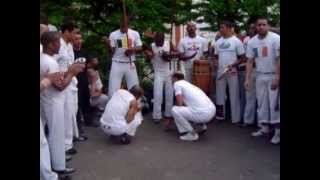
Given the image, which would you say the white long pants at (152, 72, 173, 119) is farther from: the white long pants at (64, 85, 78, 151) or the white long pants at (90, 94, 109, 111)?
the white long pants at (64, 85, 78, 151)

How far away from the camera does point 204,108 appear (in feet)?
29.9

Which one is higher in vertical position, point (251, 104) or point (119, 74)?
point (119, 74)

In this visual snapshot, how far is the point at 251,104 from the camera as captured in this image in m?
9.66

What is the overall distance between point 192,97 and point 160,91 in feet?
4.49

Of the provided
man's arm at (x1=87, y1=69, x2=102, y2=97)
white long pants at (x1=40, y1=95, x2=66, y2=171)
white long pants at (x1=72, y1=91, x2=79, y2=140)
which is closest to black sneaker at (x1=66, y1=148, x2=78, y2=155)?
white long pants at (x1=72, y1=91, x2=79, y2=140)

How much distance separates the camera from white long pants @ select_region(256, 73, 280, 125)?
8594mm

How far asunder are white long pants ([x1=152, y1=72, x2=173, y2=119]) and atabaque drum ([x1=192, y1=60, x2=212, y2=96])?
19.3 inches

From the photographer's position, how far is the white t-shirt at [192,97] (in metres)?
9.09

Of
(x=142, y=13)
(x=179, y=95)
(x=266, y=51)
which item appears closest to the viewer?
(x=266, y=51)

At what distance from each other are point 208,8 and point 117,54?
10.7ft

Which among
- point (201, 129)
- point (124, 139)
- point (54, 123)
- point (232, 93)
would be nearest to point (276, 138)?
point (201, 129)

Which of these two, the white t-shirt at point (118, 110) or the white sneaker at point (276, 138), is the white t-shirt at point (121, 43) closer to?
the white t-shirt at point (118, 110)

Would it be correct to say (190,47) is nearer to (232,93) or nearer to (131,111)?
(232,93)

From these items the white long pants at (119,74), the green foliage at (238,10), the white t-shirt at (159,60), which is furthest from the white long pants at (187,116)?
the green foliage at (238,10)
